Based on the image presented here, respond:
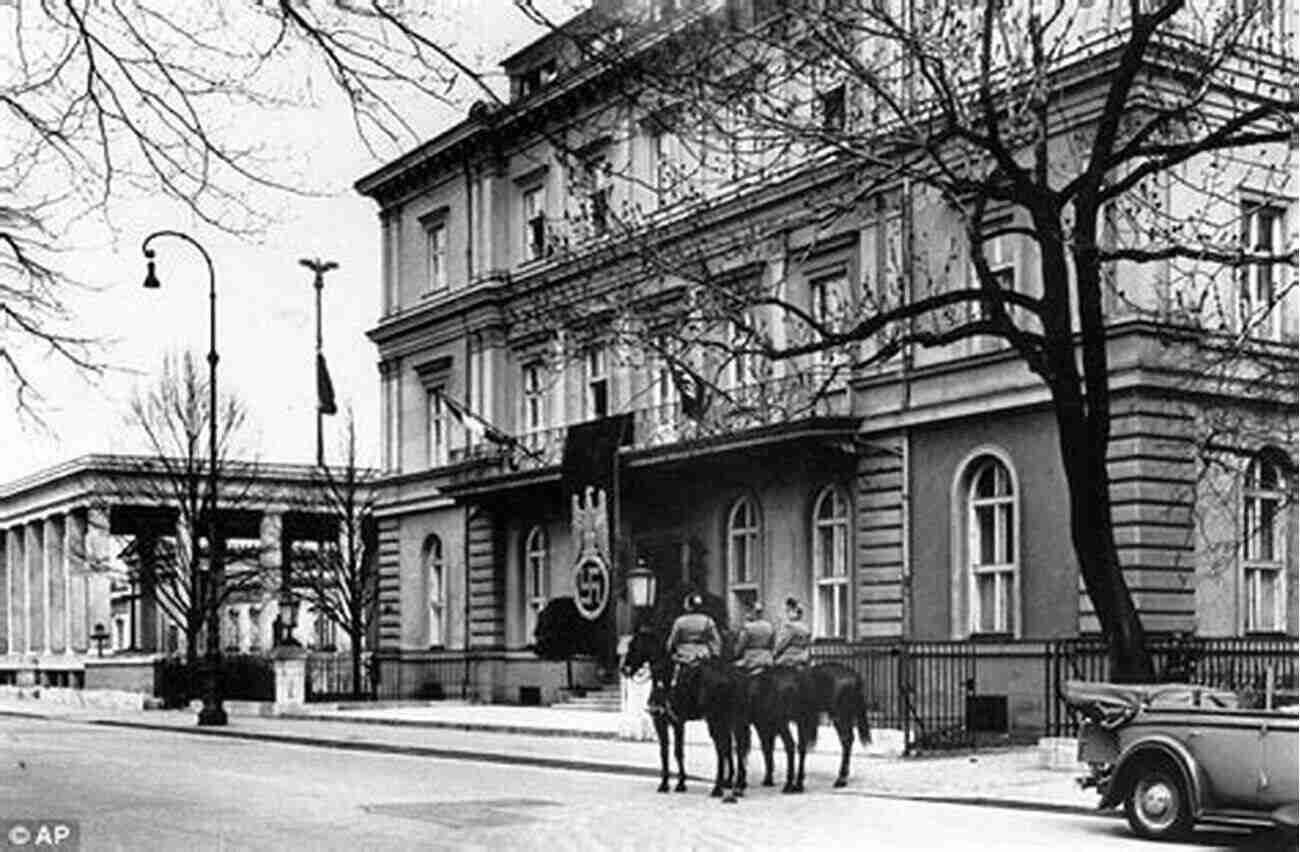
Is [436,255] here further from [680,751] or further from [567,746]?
[680,751]

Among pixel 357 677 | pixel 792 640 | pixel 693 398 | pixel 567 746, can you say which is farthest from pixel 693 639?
pixel 357 677

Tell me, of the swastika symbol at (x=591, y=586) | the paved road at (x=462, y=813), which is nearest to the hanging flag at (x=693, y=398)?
the swastika symbol at (x=591, y=586)

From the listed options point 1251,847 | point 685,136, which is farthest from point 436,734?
point 685,136

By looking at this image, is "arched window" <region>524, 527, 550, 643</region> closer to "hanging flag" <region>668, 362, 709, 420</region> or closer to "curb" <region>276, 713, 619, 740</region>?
"curb" <region>276, 713, 619, 740</region>

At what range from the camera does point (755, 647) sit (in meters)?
14.5

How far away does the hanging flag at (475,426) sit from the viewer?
67.2ft

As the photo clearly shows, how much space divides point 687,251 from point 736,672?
3.31 meters

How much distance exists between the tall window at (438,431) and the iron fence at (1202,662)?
23.2 ft

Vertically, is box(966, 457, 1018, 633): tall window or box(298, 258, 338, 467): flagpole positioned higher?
box(298, 258, 338, 467): flagpole

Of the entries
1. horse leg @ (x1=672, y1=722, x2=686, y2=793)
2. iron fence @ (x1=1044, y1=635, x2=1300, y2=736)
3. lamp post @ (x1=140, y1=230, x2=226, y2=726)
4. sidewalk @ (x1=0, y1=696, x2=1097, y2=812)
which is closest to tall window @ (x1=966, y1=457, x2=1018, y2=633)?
iron fence @ (x1=1044, y1=635, x2=1300, y2=736)

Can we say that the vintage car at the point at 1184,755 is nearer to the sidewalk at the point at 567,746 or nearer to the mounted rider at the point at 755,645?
the sidewalk at the point at 567,746

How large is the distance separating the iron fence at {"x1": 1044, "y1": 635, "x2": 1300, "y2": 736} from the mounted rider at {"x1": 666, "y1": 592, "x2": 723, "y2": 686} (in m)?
2.85

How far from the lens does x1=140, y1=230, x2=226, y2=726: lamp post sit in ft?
32.4

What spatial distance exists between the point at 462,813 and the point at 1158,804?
455cm
